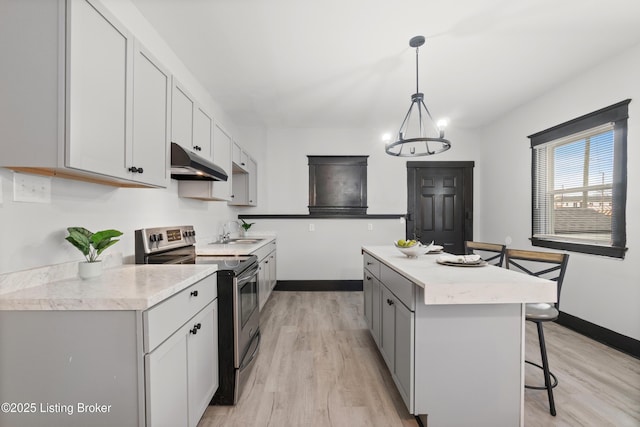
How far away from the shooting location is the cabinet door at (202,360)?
136 centimetres

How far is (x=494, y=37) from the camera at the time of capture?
2246 mm

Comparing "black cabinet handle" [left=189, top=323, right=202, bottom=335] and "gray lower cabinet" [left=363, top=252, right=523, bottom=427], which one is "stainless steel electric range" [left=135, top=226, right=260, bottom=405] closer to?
"black cabinet handle" [left=189, top=323, right=202, bottom=335]

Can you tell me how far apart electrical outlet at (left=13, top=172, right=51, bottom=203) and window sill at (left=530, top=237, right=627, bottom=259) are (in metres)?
4.12

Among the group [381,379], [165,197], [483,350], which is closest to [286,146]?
[165,197]

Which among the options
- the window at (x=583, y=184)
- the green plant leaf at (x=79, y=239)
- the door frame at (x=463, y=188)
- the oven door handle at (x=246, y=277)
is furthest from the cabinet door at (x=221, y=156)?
the window at (x=583, y=184)

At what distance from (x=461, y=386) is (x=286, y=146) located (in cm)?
385

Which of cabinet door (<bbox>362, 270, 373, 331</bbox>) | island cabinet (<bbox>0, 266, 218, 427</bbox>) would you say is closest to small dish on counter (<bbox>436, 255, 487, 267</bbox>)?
cabinet door (<bbox>362, 270, 373, 331</bbox>)

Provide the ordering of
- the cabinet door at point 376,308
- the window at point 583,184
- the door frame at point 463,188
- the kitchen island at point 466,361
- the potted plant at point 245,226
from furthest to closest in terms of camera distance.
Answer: the door frame at point 463,188 < the potted plant at point 245,226 < the window at point 583,184 < the cabinet door at point 376,308 < the kitchen island at point 466,361

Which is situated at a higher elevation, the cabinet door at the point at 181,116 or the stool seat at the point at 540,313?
the cabinet door at the point at 181,116

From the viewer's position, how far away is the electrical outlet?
46.8 inches

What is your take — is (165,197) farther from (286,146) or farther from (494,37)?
(494,37)

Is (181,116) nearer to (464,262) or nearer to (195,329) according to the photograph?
(195,329)

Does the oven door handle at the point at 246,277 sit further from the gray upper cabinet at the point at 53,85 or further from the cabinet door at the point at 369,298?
the cabinet door at the point at 369,298

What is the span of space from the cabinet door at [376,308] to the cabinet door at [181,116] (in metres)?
1.87
